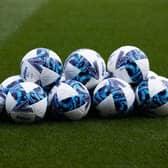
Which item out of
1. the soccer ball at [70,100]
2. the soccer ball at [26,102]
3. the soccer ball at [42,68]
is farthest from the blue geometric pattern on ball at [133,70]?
the soccer ball at [26,102]

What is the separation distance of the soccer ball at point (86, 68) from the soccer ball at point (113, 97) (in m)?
0.16

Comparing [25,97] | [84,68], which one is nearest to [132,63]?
[84,68]

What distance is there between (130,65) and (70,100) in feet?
3.26

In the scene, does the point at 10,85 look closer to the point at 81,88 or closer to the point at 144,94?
the point at 81,88

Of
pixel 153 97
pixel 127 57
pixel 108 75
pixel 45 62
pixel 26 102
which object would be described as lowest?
pixel 26 102

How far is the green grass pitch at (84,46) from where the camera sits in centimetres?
614

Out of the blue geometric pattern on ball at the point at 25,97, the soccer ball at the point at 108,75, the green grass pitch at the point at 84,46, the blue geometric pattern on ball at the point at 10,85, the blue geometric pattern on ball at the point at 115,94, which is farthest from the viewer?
the soccer ball at the point at 108,75

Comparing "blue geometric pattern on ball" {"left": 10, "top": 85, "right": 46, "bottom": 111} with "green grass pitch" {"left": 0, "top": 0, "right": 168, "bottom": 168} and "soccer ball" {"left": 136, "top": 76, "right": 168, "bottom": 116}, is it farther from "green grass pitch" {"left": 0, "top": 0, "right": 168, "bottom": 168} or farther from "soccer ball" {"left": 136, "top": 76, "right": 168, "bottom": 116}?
"soccer ball" {"left": 136, "top": 76, "right": 168, "bottom": 116}

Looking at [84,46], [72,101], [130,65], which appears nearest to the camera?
[72,101]

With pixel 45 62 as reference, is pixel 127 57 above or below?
above

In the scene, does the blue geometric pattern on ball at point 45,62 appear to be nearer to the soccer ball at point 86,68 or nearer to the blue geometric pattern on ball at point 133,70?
the soccer ball at point 86,68

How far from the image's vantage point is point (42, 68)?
727 cm

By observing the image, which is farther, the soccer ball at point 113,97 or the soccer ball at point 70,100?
the soccer ball at point 113,97

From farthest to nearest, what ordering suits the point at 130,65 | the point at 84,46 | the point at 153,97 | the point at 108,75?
the point at 84,46
the point at 108,75
the point at 130,65
the point at 153,97
